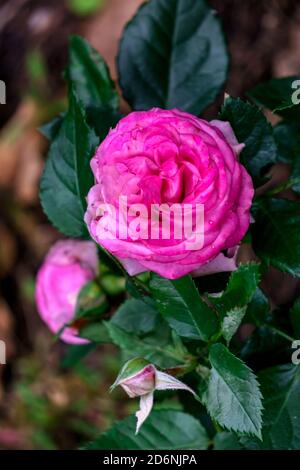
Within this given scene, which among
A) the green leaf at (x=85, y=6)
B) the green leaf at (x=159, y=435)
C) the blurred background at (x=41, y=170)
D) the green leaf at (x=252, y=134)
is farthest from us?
the green leaf at (x=85, y=6)

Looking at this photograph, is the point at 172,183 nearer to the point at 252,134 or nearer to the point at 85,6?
the point at 252,134

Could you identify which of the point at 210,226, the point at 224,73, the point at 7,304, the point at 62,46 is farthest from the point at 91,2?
the point at 210,226

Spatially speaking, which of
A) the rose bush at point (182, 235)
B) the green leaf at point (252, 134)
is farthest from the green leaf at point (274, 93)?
the green leaf at point (252, 134)

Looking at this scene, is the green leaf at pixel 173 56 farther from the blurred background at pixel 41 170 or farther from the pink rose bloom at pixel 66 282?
the blurred background at pixel 41 170

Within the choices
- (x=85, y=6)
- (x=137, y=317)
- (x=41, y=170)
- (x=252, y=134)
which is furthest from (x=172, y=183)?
(x=85, y=6)

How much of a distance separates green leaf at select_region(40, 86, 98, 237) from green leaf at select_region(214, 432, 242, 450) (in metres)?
0.28

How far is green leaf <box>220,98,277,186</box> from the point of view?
26.1 inches

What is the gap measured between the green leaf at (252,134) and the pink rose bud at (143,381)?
0.72 ft

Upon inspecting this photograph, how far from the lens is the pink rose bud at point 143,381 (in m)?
0.59

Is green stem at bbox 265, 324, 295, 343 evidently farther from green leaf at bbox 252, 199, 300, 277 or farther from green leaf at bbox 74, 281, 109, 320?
green leaf at bbox 74, 281, 109, 320

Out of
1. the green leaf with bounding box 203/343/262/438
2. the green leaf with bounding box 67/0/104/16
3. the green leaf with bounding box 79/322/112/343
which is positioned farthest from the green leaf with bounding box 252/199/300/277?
the green leaf with bounding box 67/0/104/16

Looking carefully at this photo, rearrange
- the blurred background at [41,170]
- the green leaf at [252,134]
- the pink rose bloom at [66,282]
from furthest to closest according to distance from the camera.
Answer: the blurred background at [41,170] → the pink rose bloom at [66,282] → the green leaf at [252,134]

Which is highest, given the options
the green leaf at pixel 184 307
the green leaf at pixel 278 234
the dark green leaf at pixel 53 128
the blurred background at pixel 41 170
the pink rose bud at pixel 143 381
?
the dark green leaf at pixel 53 128

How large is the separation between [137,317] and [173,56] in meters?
0.33
